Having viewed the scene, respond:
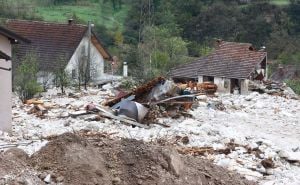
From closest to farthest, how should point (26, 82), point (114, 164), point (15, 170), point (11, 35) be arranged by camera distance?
point (15, 170)
point (114, 164)
point (11, 35)
point (26, 82)

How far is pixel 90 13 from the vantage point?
187 ft

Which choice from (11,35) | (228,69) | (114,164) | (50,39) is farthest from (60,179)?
(50,39)

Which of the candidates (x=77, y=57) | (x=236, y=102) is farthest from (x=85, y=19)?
(x=236, y=102)

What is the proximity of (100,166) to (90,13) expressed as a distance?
161 feet

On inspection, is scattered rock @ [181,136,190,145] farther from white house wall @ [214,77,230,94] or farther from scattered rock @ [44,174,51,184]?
white house wall @ [214,77,230,94]

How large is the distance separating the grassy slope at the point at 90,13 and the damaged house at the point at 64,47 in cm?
1647

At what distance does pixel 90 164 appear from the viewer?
889 cm

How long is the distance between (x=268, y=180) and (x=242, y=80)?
18927mm

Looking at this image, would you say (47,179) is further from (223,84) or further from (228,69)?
(228,69)

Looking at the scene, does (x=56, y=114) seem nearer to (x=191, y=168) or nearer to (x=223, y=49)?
(x=191, y=168)

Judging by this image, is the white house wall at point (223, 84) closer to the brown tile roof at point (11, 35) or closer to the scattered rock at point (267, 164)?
the brown tile roof at point (11, 35)

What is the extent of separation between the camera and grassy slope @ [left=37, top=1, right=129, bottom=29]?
54531 mm

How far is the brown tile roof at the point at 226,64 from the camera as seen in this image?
3088 centimetres

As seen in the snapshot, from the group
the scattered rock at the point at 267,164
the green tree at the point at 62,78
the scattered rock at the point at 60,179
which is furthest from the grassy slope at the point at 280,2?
the scattered rock at the point at 60,179
